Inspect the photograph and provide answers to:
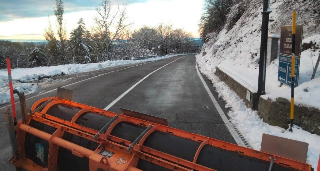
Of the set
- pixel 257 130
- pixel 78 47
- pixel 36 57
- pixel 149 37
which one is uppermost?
pixel 149 37

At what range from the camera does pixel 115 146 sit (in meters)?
3.06

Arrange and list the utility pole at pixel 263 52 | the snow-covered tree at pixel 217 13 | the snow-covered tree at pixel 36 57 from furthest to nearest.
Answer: the snow-covered tree at pixel 36 57 → the snow-covered tree at pixel 217 13 → the utility pole at pixel 263 52

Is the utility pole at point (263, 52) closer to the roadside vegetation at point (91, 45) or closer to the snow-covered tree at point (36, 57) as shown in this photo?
the roadside vegetation at point (91, 45)

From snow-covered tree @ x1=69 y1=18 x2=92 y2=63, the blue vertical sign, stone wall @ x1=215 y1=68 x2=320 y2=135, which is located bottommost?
stone wall @ x1=215 y1=68 x2=320 y2=135

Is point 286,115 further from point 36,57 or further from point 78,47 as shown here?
point 36,57

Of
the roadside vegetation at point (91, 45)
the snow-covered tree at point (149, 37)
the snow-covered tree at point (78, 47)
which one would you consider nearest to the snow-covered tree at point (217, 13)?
the roadside vegetation at point (91, 45)

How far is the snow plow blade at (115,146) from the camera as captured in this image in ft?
8.58

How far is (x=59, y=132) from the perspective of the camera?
346 cm

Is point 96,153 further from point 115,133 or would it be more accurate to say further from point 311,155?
point 311,155

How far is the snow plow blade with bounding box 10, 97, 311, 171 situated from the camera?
2615mm

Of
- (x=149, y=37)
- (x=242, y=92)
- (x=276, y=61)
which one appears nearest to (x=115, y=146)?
(x=242, y=92)

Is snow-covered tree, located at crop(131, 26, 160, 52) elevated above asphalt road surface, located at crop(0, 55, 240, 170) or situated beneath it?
elevated above

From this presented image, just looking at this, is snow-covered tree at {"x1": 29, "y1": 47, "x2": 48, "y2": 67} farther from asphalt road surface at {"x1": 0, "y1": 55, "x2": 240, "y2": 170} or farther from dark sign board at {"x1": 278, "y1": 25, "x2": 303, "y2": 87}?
dark sign board at {"x1": 278, "y1": 25, "x2": 303, "y2": 87}

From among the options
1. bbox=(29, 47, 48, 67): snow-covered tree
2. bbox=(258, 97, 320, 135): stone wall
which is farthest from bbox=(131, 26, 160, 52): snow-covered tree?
bbox=(258, 97, 320, 135): stone wall
